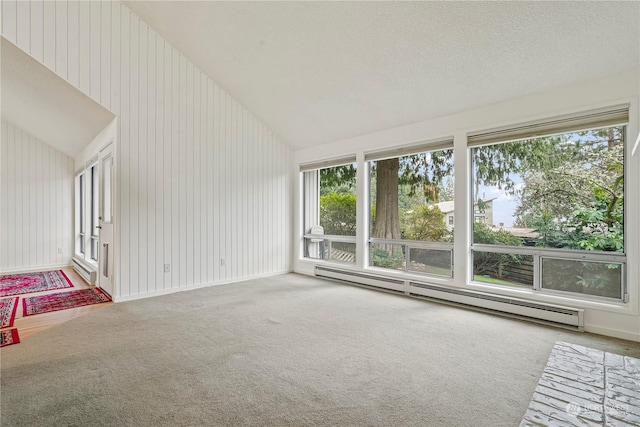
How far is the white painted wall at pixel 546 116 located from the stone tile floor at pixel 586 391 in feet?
1.87

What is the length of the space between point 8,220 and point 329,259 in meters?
6.06

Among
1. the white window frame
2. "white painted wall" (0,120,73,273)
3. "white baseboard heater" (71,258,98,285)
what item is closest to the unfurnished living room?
"white baseboard heater" (71,258,98,285)

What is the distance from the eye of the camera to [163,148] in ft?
13.9

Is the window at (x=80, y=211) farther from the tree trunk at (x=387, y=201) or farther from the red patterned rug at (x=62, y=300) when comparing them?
the tree trunk at (x=387, y=201)

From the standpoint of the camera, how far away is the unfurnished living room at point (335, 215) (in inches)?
77.7

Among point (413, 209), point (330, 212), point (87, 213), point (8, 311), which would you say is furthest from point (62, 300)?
point (413, 209)

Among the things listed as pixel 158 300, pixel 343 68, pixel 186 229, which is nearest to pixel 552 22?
pixel 343 68

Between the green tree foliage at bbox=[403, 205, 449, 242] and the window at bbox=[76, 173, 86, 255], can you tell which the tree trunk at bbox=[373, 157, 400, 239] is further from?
the window at bbox=[76, 173, 86, 255]

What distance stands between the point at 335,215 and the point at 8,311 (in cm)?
432

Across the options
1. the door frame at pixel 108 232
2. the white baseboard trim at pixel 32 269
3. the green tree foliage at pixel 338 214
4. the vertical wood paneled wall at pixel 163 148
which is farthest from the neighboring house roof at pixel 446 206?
the white baseboard trim at pixel 32 269

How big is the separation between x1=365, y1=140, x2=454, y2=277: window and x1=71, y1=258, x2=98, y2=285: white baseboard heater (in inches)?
166

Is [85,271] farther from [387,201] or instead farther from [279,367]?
[387,201]

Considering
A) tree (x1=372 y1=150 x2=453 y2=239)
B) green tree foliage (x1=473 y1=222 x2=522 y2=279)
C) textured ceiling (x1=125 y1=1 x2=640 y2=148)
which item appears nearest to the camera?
textured ceiling (x1=125 y1=1 x2=640 y2=148)

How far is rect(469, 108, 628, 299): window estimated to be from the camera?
2902 millimetres
